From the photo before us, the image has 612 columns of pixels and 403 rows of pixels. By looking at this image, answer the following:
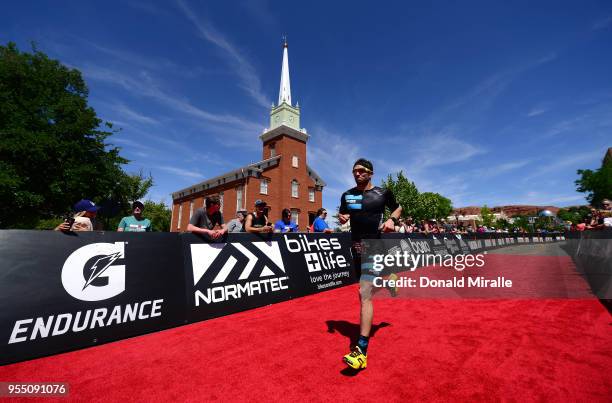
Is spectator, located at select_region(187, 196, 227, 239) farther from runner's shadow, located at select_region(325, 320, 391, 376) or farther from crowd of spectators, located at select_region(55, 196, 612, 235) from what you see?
runner's shadow, located at select_region(325, 320, 391, 376)

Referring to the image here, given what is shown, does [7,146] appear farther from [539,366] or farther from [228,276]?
[539,366]

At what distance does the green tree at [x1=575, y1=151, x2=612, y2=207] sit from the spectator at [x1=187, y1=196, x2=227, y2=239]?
51.2 metres

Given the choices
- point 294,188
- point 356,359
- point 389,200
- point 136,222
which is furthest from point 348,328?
point 294,188

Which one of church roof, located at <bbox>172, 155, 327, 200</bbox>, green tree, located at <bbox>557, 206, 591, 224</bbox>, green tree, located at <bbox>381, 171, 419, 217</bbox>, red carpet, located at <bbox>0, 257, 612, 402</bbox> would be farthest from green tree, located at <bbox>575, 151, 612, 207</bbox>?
red carpet, located at <bbox>0, 257, 612, 402</bbox>

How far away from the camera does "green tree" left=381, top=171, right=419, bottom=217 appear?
38.2m

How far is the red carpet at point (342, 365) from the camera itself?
2.33 m

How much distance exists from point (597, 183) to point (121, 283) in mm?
→ 57545

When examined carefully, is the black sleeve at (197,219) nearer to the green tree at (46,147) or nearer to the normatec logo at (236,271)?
the normatec logo at (236,271)

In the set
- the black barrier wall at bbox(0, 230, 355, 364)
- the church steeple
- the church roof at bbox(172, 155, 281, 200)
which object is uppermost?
the church steeple

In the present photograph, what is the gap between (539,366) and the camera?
2.68 m

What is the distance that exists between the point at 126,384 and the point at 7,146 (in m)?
21.0

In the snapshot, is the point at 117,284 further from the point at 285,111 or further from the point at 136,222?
the point at 285,111

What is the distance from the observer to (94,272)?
12.1 feet

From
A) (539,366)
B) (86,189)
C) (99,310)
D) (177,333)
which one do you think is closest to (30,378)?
(99,310)
